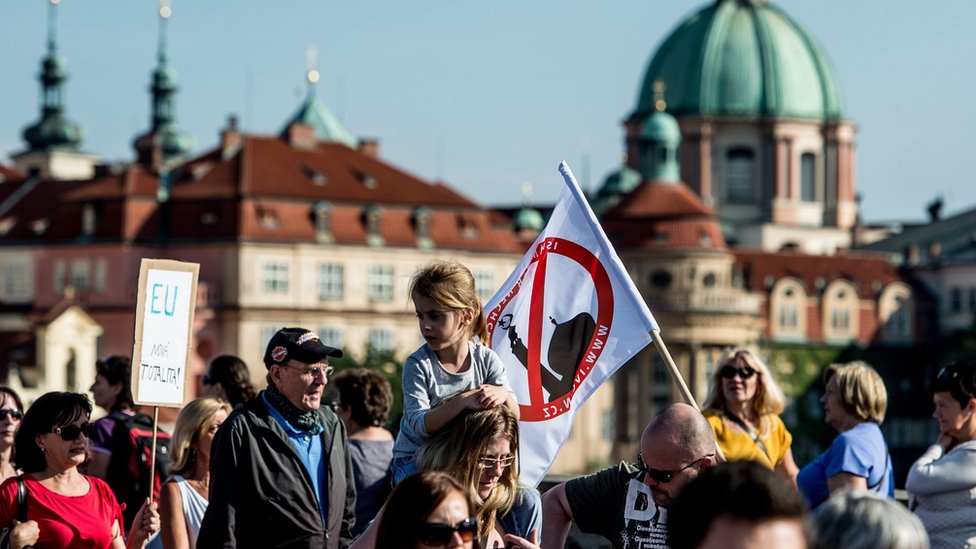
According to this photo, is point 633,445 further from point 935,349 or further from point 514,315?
point 514,315

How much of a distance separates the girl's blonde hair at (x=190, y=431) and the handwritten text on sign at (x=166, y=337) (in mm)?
162

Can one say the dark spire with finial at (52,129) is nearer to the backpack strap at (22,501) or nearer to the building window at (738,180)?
the building window at (738,180)

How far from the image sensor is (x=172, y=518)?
1117 centimetres

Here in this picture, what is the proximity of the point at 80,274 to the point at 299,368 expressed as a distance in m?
82.2

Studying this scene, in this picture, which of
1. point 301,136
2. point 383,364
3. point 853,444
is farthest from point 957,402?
point 301,136

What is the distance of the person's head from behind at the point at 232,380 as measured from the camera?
1252cm

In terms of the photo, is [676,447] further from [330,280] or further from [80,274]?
[80,274]

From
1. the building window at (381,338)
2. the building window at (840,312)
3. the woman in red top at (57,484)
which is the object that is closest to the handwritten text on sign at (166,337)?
the woman in red top at (57,484)

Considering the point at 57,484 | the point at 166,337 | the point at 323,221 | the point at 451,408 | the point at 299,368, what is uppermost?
the point at 323,221

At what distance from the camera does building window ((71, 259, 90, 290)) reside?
91.4 meters

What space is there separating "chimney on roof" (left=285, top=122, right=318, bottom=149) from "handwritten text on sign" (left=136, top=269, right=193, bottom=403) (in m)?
80.1

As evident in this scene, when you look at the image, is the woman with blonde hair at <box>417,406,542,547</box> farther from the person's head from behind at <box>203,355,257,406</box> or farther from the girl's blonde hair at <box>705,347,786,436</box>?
the person's head from behind at <box>203,355,257,406</box>

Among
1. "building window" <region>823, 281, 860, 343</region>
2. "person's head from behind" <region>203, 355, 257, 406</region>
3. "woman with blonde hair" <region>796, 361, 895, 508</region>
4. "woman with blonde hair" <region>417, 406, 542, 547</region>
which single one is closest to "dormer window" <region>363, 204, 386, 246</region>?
"building window" <region>823, 281, 860, 343</region>

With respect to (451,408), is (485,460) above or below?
below
